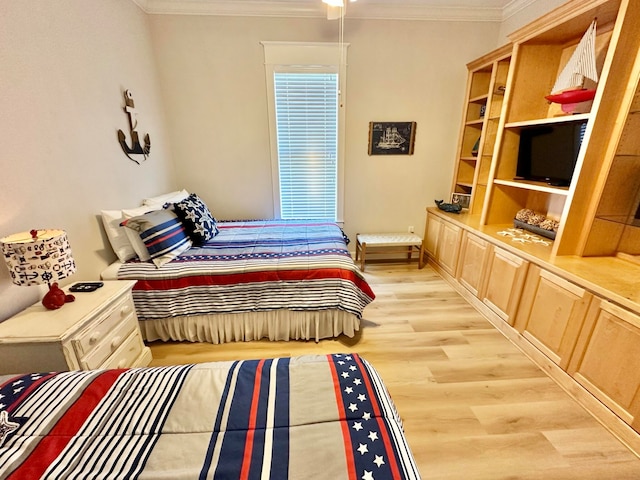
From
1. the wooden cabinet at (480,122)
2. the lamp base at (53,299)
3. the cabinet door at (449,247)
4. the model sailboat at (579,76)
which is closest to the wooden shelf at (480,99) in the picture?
the wooden cabinet at (480,122)

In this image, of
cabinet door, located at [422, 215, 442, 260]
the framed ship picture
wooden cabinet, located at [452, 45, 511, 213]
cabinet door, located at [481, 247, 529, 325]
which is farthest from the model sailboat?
cabinet door, located at [422, 215, 442, 260]

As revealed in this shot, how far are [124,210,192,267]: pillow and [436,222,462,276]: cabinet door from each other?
2.67 m

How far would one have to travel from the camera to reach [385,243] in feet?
10.7

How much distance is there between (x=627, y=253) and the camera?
6.07 ft

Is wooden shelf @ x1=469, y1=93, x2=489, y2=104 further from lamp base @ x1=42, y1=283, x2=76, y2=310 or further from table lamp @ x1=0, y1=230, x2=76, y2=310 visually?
lamp base @ x1=42, y1=283, x2=76, y2=310

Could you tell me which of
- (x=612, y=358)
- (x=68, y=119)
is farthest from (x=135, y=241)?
(x=612, y=358)

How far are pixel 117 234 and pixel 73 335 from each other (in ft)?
3.41

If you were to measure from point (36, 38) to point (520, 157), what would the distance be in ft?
11.9

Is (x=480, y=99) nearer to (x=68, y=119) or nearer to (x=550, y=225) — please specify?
(x=550, y=225)

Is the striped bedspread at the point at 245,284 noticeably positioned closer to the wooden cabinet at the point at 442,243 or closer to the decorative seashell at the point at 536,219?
the wooden cabinet at the point at 442,243

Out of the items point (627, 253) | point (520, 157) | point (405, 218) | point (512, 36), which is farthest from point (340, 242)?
point (512, 36)

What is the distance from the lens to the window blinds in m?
3.10

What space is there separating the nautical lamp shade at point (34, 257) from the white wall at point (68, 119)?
0.74 feet

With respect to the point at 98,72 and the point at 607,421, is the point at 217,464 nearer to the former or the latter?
the point at 607,421
